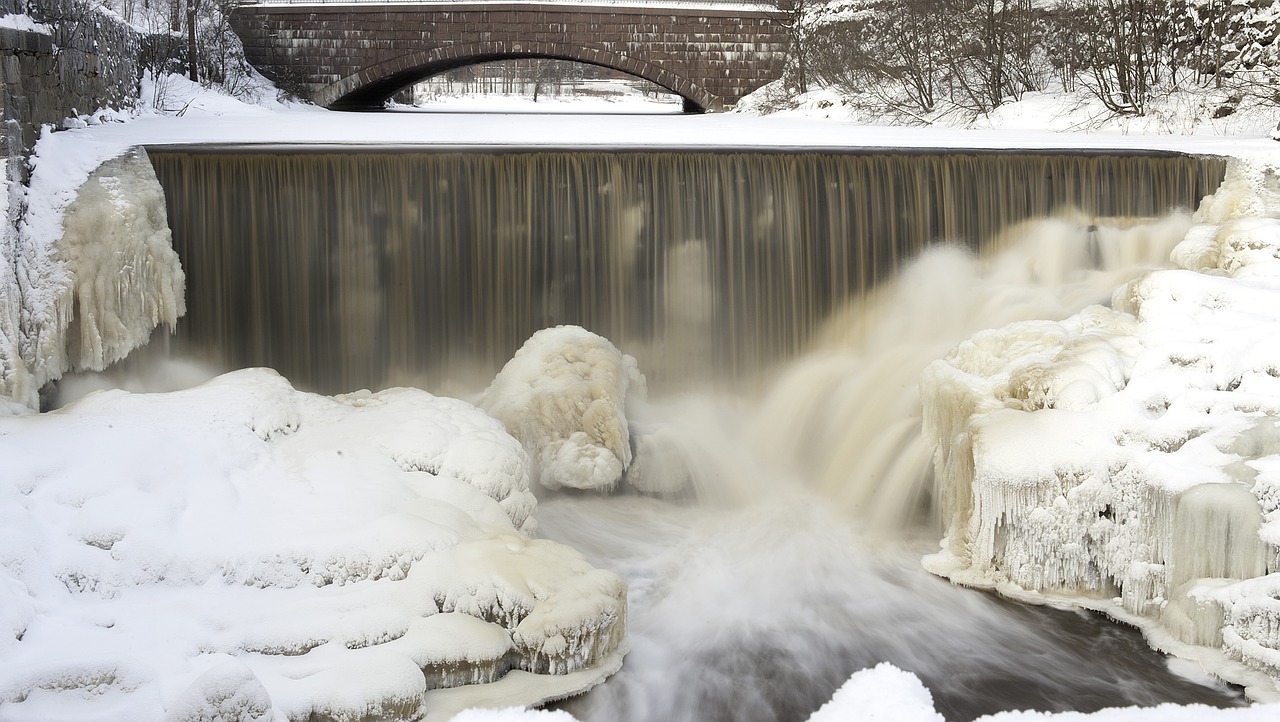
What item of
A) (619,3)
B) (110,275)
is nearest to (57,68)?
(110,275)

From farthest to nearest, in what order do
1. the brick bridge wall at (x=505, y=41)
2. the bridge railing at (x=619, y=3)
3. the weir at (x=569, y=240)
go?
the brick bridge wall at (x=505, y=41) < the bridge railing at (x=619, y=3) < the weir at (x=569, y=240)

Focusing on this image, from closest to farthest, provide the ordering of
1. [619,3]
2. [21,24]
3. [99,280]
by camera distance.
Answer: [99,280] < [21,24] < [619,3]

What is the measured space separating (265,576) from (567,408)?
2711 millimetres

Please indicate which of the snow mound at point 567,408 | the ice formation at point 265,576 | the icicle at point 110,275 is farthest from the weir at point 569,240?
the ice formation at point 265,576

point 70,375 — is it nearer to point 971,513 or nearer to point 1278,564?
point 971,513

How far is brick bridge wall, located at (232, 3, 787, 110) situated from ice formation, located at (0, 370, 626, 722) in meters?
18.6

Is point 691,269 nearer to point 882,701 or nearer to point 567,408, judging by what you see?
point 567,408

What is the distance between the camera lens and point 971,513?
566cm

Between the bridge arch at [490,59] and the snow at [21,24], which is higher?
the bridge arch at [490,59]

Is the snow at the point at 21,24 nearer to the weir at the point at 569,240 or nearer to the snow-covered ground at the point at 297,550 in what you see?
the weir at the point at 569,240

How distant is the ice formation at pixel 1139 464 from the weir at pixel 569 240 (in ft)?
6.45

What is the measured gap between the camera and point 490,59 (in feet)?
79.7

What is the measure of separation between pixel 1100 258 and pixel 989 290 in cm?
88

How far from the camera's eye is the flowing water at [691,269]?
7.55 m
